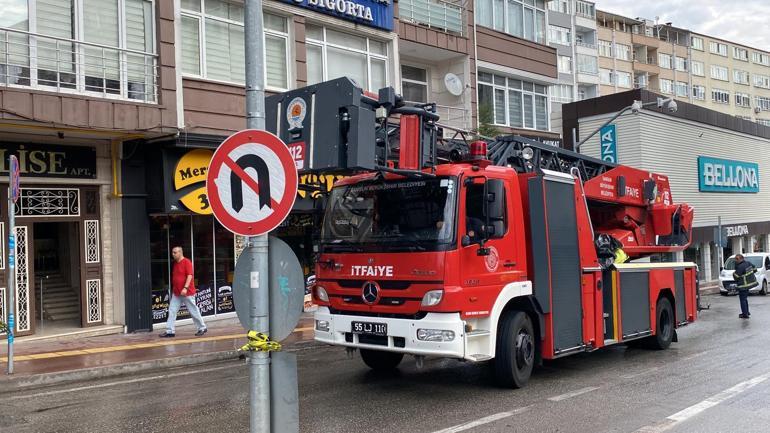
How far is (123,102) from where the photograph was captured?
1291 cm

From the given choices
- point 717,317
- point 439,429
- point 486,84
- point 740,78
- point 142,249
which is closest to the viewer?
point 439,429

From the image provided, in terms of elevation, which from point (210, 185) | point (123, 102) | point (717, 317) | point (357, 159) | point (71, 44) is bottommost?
point (717, 317)

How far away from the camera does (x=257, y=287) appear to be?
4.00 meters

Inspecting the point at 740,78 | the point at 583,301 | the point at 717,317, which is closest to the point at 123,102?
the point at 583,301

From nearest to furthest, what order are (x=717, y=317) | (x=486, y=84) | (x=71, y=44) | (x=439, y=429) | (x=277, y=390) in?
(x=277, y=390) < (x=439, y=429) < (x=71, y=44) < (x=717, y=317) < (x=486, y=84)

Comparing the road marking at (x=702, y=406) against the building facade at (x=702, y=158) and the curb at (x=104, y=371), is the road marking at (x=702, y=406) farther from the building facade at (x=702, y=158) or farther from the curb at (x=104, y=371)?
the building facade at (x=702, y=158)

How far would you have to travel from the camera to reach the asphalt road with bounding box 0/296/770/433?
259 inches

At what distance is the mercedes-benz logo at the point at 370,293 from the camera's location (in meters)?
7.65

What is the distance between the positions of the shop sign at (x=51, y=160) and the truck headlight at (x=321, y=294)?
739cm

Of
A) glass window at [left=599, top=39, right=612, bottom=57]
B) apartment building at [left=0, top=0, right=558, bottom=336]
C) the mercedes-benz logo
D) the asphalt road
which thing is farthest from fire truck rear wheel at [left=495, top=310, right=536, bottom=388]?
glass window at [left=599, top=39, right=612, bottom=57]

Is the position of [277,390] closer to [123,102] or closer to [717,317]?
[123,102]

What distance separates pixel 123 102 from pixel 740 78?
7619cm

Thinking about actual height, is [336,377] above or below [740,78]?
below

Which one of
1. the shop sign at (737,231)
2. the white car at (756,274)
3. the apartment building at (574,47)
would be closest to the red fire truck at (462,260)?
the white car at (756,274)
